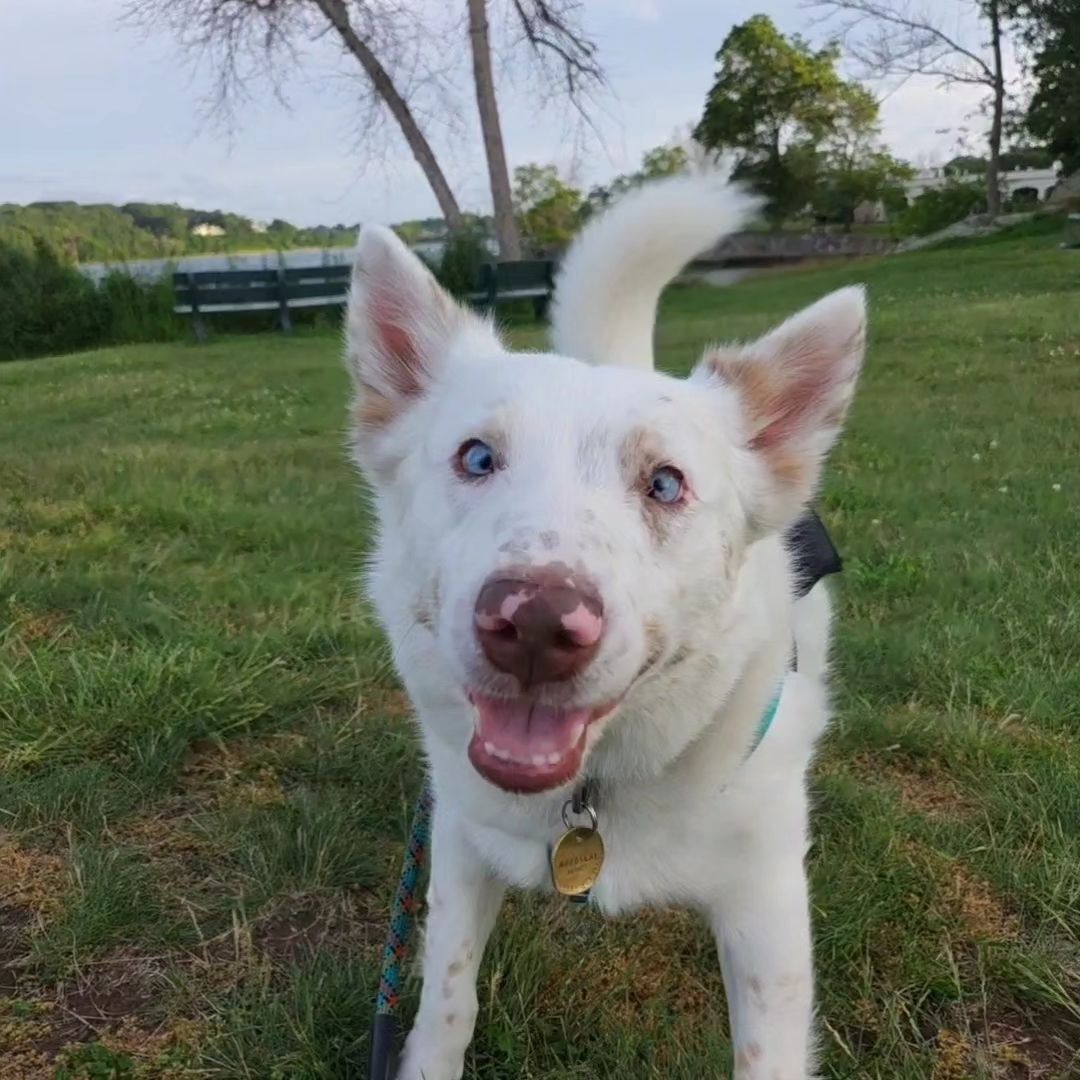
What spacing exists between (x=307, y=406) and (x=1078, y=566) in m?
5.99

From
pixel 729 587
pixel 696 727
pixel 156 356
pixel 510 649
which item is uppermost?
pixel 510 649

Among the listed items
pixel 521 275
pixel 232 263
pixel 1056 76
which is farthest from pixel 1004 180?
pixel 232 263

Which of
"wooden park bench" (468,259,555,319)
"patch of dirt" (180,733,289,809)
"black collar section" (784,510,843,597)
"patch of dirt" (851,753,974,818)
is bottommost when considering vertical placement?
"wooden park bench" (468,259,555,319)

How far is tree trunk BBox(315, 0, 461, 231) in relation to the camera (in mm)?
19734

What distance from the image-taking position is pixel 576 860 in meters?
1.75

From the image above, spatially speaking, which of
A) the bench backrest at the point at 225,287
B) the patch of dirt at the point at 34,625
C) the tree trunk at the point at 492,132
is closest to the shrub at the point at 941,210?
the tree trunk at the point at 492,132

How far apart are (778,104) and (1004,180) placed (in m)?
8.68

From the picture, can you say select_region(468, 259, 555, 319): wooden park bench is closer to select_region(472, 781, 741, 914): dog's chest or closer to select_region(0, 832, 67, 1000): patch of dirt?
select_region(0, 832, 67, 1000): patch of dirt

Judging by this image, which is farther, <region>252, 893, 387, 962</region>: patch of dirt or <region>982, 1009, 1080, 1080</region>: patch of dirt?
<region>252, 893, 387, 962</region>: patch of dirt

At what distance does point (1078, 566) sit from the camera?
3.87 meters

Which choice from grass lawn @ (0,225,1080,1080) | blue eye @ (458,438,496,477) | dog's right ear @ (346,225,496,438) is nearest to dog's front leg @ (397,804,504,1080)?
grass lawn @ (0,225,1080,1080)

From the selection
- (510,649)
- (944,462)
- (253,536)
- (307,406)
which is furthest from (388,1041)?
(307,406)

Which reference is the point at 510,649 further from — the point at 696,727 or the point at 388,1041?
the point at 388,1041

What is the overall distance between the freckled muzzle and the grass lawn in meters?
0.71
